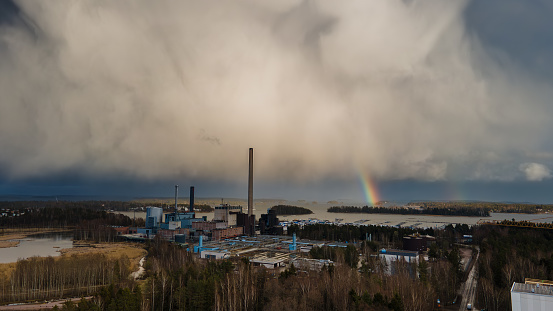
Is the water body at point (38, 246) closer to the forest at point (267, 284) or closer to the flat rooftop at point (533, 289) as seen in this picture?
the forest at point (267, 284)

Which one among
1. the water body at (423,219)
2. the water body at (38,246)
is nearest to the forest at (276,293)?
the water body at (38,246)

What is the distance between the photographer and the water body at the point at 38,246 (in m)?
25.7

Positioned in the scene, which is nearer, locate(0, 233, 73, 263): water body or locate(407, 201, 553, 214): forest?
locate(0, 233, 73, 263): water body

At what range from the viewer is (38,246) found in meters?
31.1

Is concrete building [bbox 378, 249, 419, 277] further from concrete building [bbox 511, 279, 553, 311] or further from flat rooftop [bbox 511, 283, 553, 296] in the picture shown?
concrete building [bbox 511, 279, 553, 311]

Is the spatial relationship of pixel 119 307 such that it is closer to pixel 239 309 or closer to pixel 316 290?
pixel 239 309

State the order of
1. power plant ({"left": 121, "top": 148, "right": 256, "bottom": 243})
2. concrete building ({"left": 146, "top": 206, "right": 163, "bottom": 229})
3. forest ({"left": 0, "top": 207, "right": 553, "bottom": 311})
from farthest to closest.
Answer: concrete building ({"left": 146, "top": 206, "right": 163, "bottom": 229}) → power plant ({"left": 121, "top": 148, "right": 256, "bottom": 243}) → forest ({"left": 0, "top": 207, "right": 553, "bottom": 311})

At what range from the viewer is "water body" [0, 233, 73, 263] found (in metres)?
25.7

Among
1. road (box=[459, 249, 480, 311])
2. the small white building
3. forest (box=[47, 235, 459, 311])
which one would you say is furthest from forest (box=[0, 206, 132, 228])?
road (box=[459, 249, 480, 311])

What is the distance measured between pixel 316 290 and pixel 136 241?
28846mm

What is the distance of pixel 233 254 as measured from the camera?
80.6 feet

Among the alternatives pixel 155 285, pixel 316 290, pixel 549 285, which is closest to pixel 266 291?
pixel 316 290

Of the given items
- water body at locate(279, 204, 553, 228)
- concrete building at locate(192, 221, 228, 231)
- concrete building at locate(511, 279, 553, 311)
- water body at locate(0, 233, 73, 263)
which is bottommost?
water body at locate(279, 204, 553, 228)

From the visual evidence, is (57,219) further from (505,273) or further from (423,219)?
(423,219)
